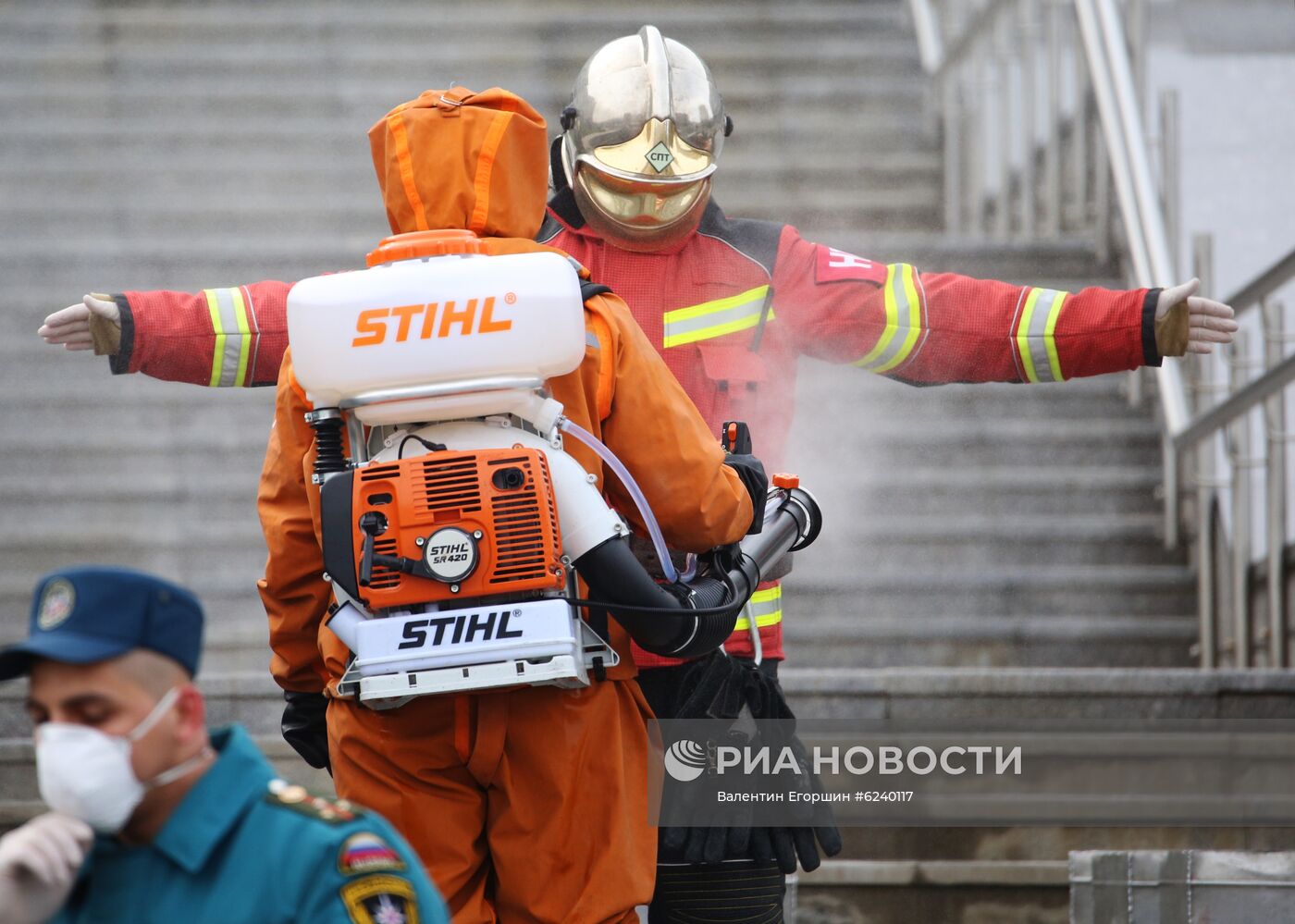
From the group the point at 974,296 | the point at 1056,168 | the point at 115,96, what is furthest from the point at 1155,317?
the point at 115,96

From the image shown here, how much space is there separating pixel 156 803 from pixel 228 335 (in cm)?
192

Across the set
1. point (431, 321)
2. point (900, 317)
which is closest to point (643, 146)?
point (900, 317)

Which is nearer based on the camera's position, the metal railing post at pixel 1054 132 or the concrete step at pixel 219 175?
the metal railing post at pixel 1054 132

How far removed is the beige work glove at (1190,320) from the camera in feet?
13.6

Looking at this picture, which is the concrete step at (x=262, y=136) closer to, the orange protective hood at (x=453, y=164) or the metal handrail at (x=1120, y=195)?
the metal handrail at (x=1120, y=195)

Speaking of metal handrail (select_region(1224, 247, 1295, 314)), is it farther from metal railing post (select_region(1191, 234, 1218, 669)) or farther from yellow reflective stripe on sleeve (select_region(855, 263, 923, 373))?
yellow reflective stripe on sleeve (select_region(855, 263, 923, 373))

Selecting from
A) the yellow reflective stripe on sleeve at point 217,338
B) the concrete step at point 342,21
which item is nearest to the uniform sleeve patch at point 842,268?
the yellow reflective stripe on sleeve at point 217,338

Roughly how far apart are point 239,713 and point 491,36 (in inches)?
188

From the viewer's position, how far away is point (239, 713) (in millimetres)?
5090

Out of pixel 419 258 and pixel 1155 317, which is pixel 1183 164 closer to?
pixel 1155 317

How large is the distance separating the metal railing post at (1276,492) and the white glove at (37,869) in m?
4.53

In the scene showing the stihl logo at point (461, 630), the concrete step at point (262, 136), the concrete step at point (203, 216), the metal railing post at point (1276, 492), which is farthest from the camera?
the concrete step at point (262, 136)

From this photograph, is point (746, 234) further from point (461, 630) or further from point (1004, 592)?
point (1004, 592)

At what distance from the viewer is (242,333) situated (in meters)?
4.05
